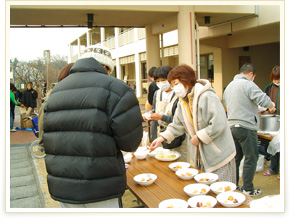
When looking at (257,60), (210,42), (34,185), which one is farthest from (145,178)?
(257,60)

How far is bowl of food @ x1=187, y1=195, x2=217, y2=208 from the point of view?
156 cm

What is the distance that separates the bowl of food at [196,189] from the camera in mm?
1683

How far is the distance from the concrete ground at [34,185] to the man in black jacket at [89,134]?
4.16 feet

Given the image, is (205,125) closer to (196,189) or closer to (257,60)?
(196,189)

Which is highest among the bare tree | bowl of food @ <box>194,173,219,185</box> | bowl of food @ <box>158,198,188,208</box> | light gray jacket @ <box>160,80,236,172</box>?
the bare tree

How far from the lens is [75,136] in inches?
58.5

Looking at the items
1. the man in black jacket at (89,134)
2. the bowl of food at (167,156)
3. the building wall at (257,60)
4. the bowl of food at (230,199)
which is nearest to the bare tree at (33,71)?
the building wall at (257,60)

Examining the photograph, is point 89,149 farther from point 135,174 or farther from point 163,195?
point 135,174

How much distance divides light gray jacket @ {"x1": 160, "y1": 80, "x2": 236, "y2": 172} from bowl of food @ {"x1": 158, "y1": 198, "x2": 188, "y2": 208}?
0.69 m

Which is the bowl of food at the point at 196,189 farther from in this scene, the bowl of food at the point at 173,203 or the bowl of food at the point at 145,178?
the bowl of food at the point at 145,178

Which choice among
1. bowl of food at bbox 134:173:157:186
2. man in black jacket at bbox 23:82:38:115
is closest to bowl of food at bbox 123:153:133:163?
bowl of food at bbox 134:173:157:186

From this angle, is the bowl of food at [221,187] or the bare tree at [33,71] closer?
the bowl of food at [221,187]

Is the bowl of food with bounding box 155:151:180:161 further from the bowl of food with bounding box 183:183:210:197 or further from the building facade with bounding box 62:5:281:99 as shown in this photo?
the building facade with bounding box 62:5:281:99
